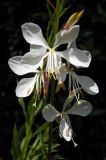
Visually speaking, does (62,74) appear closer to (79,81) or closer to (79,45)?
(79,81)

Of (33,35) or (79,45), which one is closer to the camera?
(33,35)

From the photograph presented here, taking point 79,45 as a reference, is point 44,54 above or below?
above

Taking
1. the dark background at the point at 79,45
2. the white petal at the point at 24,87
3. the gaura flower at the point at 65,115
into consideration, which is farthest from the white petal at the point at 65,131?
the dark background at the point at 79,45

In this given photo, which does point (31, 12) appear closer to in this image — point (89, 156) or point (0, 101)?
point (0, 101)

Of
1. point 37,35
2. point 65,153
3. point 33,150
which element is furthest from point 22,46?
point 37,35

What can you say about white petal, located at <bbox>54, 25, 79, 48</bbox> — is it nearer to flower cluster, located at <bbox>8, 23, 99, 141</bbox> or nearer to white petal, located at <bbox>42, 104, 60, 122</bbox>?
flower cluster, located at <bbox>8, 23, 99, 141</bbox>

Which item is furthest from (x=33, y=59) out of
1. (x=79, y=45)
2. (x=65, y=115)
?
(x=79, y=45)

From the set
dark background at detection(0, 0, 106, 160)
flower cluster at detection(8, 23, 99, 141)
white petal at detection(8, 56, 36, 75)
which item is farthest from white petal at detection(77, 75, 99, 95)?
dark background at detection(0, 0, 106, 160)

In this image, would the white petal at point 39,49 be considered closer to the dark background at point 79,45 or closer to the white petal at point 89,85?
the white petal at point 89,85
